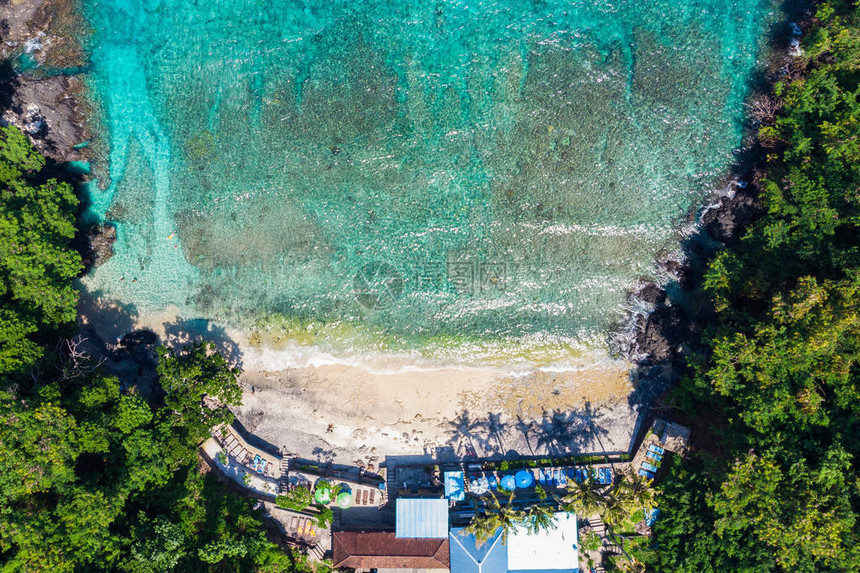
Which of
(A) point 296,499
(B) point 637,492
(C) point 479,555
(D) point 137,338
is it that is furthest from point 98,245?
(B) point 637,492

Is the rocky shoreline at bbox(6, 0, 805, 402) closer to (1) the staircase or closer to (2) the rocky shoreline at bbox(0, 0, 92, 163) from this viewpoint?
(2) the rocky shoreline at bbox(0, 0, 92, 163)

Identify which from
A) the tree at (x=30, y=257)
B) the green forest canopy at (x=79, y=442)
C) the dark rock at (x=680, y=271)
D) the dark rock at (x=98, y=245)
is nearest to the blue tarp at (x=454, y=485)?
the green forest canopy at (x=79, y=442)

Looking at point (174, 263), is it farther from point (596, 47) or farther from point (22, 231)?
point (596, 47)

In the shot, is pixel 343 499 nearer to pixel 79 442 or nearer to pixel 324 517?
pixel 324 517

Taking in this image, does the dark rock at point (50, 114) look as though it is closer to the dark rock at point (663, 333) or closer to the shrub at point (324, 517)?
the shrub at point (324, 517)

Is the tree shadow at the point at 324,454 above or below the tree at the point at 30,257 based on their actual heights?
below
